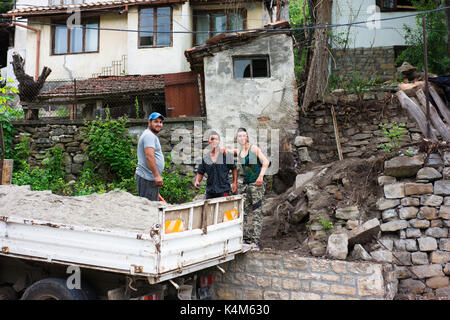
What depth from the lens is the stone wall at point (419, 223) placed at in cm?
582

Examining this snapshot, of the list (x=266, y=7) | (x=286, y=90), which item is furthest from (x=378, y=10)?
(x=286, y=90)

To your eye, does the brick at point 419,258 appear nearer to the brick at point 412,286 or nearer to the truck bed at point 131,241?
the brick at point 412,286

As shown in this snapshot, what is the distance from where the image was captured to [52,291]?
4148mm

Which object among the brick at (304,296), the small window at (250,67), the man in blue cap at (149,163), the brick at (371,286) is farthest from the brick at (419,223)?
the small window at (250,67)

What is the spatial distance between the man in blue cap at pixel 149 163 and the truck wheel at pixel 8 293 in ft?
6.31

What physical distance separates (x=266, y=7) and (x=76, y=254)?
13.5 m

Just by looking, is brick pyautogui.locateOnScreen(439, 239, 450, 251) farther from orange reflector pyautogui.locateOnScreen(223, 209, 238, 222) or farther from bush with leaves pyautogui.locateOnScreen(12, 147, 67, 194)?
bush with leaves pyautogui.locateOnScreen(12, 147, 67, 194)

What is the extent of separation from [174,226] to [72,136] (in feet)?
25.3

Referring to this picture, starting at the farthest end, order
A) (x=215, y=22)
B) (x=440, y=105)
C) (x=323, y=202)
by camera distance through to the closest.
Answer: (x=215, y=22)
(x=440, y=105)
(x=323, y=202)

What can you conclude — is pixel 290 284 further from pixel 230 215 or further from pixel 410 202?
pixel 410 202

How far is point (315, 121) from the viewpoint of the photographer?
10.3 m

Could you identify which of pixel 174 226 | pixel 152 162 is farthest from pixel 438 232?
pixel 152 162

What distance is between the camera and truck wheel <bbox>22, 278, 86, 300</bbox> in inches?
160

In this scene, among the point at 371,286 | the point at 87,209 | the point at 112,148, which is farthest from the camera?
the point at 112,148
